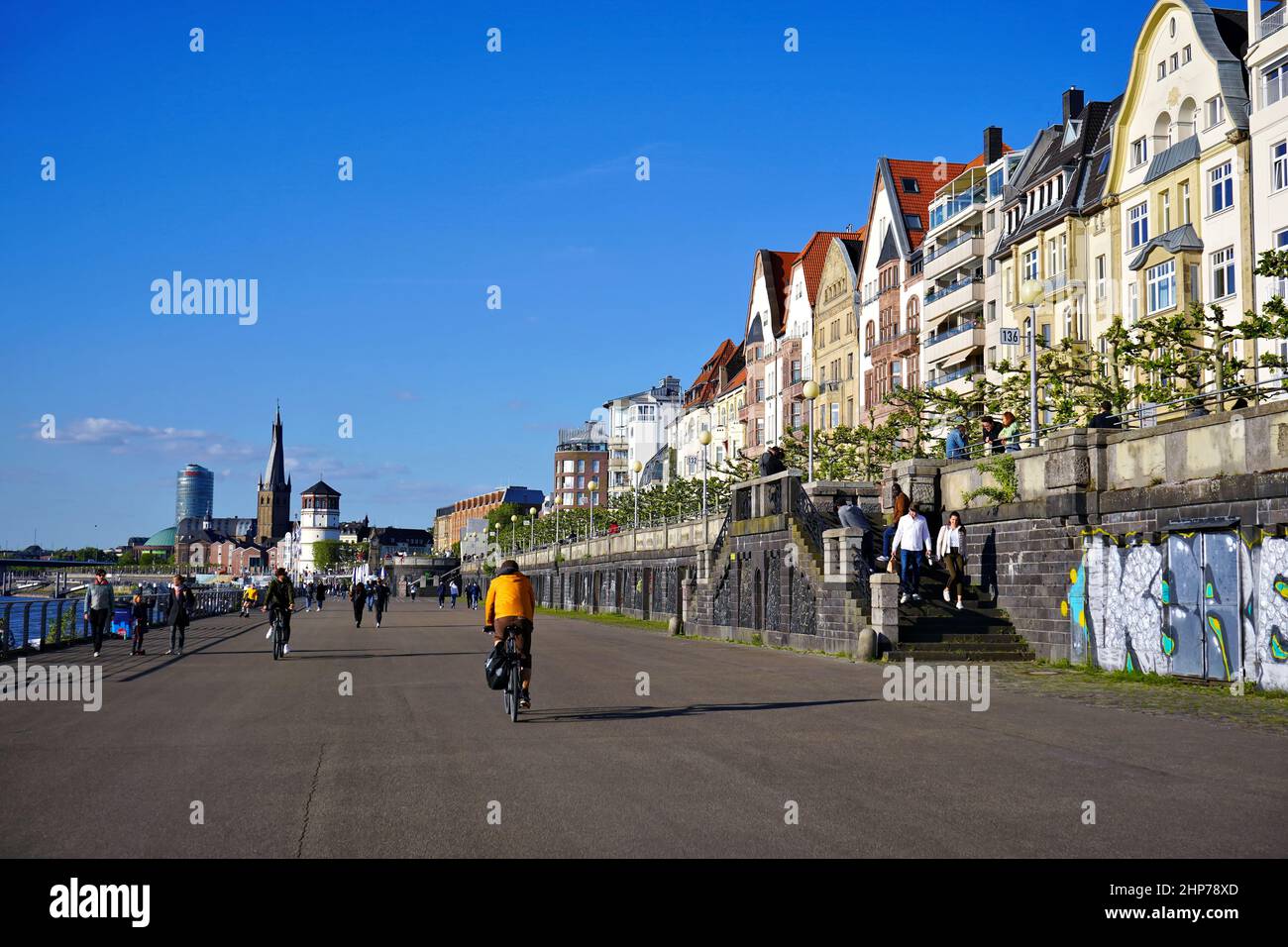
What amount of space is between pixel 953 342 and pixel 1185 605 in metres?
40.3

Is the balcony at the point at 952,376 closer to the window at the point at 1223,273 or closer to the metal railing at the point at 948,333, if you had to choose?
the metal railing at the point at 948,333

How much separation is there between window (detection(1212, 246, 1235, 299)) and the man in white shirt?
65.2 feet

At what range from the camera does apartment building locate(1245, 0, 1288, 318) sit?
1410 inches

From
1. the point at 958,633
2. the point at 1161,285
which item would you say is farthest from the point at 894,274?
the point at 958,633

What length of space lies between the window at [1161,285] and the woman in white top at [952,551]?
66.3ft

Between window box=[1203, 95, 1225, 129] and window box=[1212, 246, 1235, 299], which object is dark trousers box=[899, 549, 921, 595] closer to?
window box=[1212, 246, 1235, 299]

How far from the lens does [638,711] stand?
1471cm

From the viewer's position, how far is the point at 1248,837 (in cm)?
732

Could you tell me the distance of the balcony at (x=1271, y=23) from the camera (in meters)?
36.7

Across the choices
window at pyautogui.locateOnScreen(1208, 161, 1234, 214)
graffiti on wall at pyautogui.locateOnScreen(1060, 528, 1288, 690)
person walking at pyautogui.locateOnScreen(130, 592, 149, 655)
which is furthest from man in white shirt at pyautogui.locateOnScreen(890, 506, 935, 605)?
window at pyautogui.locateOnScreen(1208, 161, 1234, 214)

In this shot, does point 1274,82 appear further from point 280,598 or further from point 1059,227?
point 280,598
